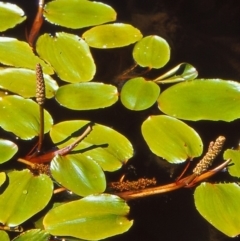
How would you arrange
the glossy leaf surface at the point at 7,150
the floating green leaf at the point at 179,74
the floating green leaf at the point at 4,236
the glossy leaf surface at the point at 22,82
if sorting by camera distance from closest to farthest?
the floating green leaf at the point at 4,236 < the glossy leaf surface at the point at 7,150 < the glossy leaf surface at the point at 22,82 < the floating green leaf at the point at 179,74

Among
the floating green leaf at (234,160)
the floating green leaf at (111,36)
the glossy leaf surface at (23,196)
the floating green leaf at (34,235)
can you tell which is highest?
the floating green leaf at (111,36)

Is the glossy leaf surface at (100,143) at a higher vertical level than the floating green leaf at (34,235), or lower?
higher

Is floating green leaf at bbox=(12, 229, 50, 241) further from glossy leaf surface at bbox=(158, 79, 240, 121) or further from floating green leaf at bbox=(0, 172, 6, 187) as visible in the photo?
glossy leaf surface at bbox=(158, 79, 240, 121)

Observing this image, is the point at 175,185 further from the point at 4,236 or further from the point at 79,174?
the point at 4,236

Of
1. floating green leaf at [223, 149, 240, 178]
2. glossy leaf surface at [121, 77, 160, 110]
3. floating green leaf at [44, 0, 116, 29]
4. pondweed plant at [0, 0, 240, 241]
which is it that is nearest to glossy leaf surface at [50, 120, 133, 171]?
pondweed plant at [0, 0, 240, 241]

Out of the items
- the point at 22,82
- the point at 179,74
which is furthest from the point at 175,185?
the point at 22,82

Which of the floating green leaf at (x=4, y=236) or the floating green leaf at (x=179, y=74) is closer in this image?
the floating green leaf at (x=4, y=236)

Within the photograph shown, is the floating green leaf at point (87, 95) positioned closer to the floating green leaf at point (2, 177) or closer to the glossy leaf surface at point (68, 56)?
the glossy leaf surface at point (68, 56)

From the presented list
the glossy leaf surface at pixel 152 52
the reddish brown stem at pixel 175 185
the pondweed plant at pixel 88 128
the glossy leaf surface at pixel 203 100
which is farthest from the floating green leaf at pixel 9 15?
the reddish brown stem at pixel 175 185
